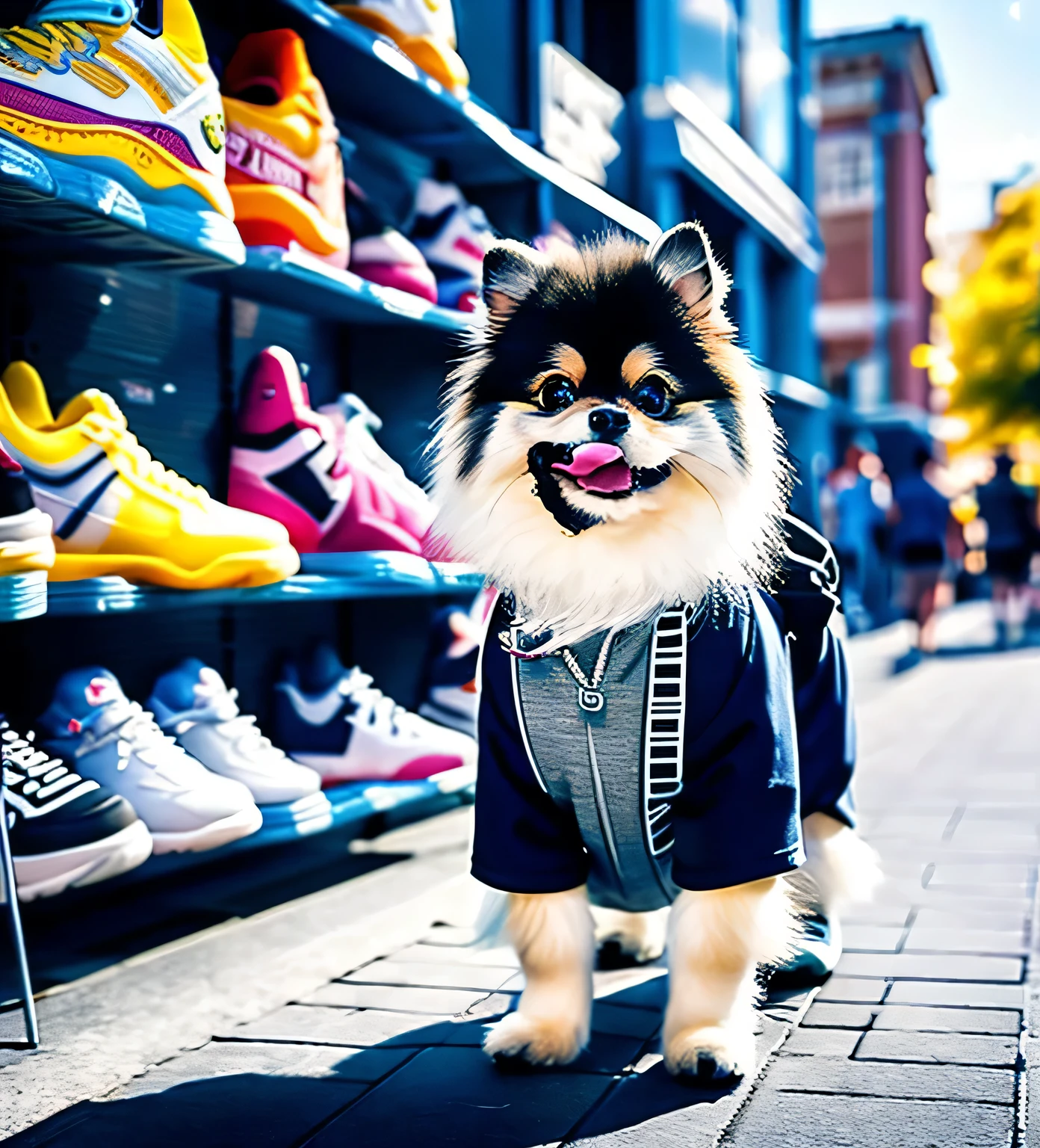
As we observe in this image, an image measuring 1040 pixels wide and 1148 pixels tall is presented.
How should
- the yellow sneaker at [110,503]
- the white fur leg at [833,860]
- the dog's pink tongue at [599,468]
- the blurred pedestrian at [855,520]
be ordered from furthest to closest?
the blurred pedestrian at [855,520] → the white fur leg at [833,860] → the yellow sneaker at [110,503] → the dog's pink tongue at [599,468]

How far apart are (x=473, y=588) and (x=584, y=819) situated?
1671mm

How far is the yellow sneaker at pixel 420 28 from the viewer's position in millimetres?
2811

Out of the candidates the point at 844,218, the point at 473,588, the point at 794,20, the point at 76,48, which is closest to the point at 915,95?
the point at 844,218

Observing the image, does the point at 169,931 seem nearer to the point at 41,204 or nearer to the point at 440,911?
the point at 440,911

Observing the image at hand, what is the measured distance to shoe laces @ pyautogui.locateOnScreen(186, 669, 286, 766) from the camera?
2.40 meters

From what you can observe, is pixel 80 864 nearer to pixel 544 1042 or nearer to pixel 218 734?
pixel 218 734

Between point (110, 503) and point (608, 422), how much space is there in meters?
0.94

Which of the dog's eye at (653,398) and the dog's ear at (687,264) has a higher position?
the dog's ear at (687,264)

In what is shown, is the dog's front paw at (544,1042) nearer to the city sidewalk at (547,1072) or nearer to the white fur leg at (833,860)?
the city sidewalk at (547,1072)

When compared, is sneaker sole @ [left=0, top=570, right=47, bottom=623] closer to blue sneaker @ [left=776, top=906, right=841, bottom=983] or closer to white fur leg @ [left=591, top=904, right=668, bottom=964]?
white fur leg @ [left=591, top=904, right=668, bottom=964]

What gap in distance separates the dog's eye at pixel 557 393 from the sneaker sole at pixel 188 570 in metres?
0.81

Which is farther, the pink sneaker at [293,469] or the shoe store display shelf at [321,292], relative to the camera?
the pink sneaker at [293,469]

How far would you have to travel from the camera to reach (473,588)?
133 inches

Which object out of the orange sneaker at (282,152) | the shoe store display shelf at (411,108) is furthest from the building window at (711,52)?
the orange sneaker at (282,152)
